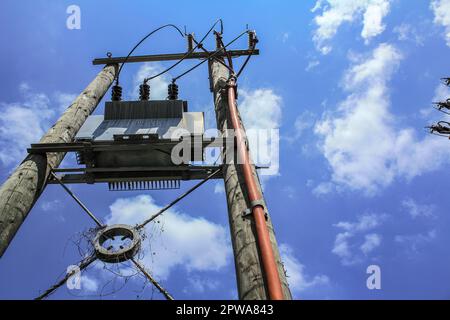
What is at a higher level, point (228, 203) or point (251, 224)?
point (228, 203)

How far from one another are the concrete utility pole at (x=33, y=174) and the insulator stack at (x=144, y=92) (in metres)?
1.00

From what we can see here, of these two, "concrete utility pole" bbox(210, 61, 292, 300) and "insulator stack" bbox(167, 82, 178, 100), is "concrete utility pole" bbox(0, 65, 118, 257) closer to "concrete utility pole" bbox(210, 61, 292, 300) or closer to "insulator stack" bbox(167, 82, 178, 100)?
"insulator stack" bbox(167, 82, 178, 100)

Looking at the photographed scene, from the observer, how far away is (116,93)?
30.4ft

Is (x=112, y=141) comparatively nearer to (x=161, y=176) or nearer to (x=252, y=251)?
(x=161, y=176)

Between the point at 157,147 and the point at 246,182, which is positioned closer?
the point at 246,182

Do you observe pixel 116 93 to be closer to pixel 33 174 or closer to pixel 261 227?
pixel 33 174

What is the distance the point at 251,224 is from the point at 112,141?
363 cm

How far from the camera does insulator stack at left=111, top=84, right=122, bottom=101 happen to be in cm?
920

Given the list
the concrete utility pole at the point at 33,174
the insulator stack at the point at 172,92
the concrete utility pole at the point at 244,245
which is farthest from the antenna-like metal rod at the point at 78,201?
the insulator stack at the point at 172,92

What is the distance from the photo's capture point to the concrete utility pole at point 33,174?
17.3ft

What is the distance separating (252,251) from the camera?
4074 millimetres

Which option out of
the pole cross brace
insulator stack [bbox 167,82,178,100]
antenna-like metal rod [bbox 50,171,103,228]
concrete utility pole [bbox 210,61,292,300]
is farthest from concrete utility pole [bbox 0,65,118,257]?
the pole cross brace
